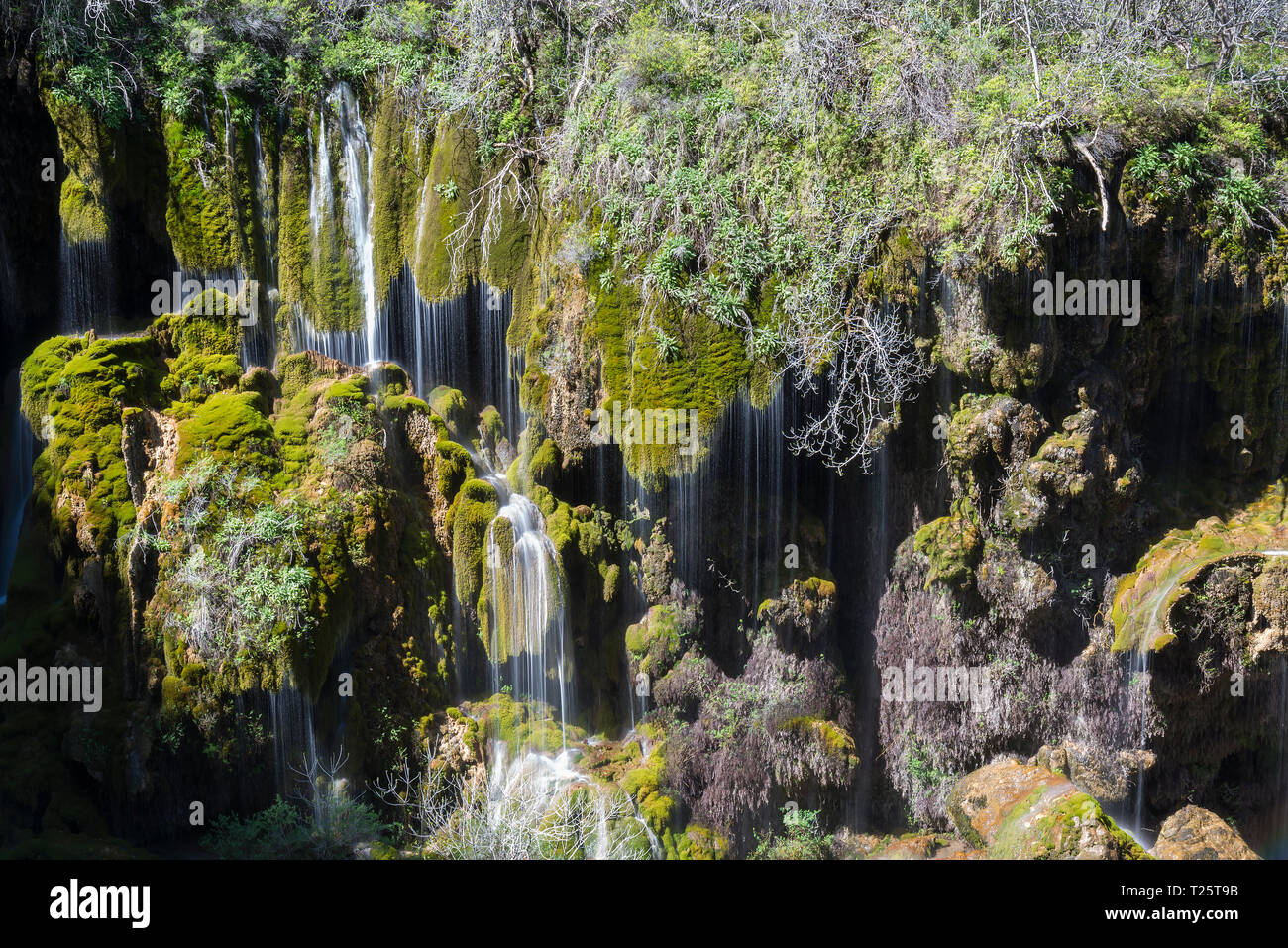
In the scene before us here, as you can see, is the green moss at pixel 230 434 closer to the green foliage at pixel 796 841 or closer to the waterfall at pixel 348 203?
the waterfall at pixel 348 203

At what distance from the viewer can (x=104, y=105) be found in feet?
34.3

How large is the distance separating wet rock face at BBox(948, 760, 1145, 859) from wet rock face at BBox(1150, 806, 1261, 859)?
1121mm

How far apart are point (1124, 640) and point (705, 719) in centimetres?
462

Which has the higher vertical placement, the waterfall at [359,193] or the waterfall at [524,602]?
the waterfall at [359,193]

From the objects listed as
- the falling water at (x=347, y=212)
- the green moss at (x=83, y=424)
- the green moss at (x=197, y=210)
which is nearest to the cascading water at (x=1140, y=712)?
the falling water at (x=347, y=212)

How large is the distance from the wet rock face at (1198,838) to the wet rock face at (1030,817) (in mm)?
1121

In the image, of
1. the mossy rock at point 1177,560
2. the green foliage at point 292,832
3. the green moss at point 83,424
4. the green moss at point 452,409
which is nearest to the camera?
the green foliage at point 292,832

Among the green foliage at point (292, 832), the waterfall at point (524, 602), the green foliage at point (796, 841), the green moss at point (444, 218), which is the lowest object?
the green foliage at point (796, 841)

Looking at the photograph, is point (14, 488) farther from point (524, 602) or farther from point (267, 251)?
point (524, 602)

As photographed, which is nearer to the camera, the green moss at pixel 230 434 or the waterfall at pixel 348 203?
the green moss at pixel 230 434

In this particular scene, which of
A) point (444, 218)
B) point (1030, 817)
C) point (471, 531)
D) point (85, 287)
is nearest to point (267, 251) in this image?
point (85, 287)

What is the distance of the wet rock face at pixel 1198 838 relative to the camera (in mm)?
9000

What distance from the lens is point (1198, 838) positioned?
9320 mm

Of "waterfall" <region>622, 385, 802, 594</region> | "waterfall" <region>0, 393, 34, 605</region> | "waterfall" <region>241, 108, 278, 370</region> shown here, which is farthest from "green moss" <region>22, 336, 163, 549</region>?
"waterfall" <region>622, 385, 802, 594</region>
